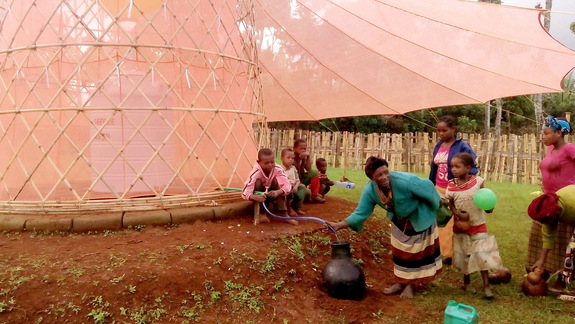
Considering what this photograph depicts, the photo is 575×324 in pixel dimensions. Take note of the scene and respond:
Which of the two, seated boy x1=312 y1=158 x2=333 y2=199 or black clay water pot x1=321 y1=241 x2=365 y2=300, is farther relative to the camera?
seated boy x1=312 y1=158 x2=333 y2=199

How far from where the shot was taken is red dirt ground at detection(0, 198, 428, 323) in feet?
8.19

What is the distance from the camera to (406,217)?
9.59 ft

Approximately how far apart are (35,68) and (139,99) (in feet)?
3.37

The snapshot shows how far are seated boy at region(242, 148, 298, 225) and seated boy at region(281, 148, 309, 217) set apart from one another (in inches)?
8.4

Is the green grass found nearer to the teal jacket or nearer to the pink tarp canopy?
the teal jacket

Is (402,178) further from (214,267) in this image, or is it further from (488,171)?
(488,171)

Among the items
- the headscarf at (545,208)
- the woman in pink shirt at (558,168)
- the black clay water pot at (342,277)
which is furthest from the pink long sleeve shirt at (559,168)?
the black clay water pot at (342,277)

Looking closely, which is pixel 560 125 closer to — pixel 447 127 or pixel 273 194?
pixel 447 127

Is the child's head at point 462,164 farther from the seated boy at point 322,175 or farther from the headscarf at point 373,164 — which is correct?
the seated boy at point 322,175

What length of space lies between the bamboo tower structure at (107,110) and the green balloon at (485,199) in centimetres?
240

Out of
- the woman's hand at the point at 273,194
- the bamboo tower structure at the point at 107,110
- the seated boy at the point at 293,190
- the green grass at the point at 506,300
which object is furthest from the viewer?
the seated boy at the point at 293,190

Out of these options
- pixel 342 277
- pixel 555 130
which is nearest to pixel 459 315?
pixel 342 277

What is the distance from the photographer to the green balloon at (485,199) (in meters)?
2.76

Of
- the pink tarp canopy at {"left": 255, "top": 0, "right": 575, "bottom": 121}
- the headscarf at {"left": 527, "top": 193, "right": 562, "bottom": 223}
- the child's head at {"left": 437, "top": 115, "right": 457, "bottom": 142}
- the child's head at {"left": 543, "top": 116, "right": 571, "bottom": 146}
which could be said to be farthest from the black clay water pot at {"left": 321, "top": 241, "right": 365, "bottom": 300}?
the pink tarp canopy at {"left": 255, "top": 0, "right": 575, "bottom": 121}
